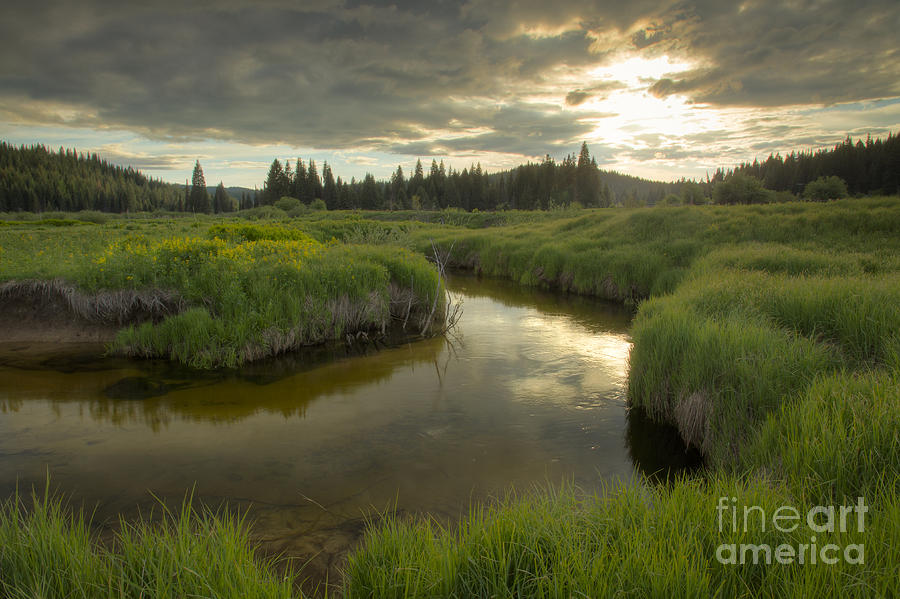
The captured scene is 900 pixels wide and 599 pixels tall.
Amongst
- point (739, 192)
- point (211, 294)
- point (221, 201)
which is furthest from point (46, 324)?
point (221, 201)

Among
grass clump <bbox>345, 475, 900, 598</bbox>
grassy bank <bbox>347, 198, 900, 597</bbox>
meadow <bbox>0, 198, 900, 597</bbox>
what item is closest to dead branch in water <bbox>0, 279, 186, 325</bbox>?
meadow <bbox>0, 198, 900, 597</bbox>

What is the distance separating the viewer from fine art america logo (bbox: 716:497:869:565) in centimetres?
225

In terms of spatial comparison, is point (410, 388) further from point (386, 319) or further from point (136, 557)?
point (136, 557)

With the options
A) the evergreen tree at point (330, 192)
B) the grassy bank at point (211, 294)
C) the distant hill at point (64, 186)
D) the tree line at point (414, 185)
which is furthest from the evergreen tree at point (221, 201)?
the grassy bank at point (211, 294)

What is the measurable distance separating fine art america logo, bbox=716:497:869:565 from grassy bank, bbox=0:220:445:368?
8.81m

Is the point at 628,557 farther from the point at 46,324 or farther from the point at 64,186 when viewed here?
the point at 64,186

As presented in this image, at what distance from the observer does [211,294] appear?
32.1 ft

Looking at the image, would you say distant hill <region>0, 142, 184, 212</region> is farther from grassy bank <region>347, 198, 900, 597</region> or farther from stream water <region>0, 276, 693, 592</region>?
grassy bank <region>347, 198, 900, 597</region>

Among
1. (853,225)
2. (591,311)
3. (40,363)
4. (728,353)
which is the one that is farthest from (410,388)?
(853,225)

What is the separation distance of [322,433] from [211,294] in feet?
17.3

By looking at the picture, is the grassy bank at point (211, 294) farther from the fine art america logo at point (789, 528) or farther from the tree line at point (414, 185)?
the tree line at point (414, 185)

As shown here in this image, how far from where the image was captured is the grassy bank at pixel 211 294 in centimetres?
901

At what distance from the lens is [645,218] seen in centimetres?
2272

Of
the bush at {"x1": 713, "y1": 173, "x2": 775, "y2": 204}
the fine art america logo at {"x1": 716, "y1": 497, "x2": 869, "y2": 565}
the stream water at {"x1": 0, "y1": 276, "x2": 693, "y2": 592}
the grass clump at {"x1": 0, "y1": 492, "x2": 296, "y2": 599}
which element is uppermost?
the bush at {"x1": 713, "y1": 173, "x2": 775, "y2": 204}
